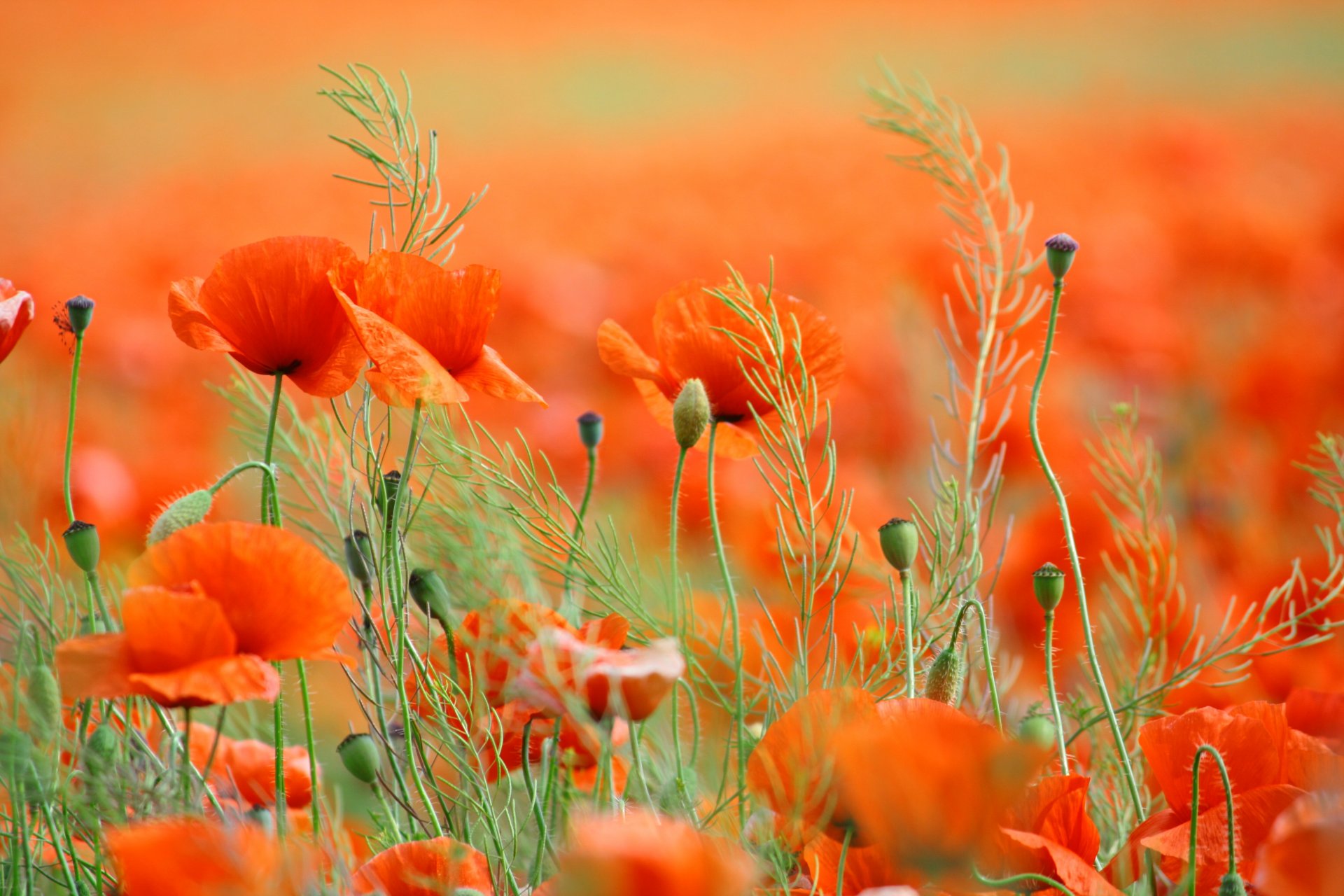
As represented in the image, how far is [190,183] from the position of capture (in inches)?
91.0

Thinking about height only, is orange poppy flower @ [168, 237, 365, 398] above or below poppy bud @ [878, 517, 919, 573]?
above

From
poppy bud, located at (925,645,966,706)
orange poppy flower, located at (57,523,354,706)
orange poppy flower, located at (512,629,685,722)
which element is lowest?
poppy bud, located at (925,645,966,706)

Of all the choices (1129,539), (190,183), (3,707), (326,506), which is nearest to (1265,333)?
(1129,539)

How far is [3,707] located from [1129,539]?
0.32 metres

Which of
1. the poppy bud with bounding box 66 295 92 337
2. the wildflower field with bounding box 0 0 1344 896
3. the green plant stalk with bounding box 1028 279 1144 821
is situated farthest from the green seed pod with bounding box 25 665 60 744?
the green plant stalk with bounding box 1028 279 1144 821

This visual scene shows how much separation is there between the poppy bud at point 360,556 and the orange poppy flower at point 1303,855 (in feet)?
0.65

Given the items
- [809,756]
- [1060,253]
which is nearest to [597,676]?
[809,756]

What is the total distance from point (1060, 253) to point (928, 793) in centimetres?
16

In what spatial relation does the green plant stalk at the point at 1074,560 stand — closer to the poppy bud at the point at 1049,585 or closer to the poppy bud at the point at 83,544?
the poppy bud at the point at 1049,585

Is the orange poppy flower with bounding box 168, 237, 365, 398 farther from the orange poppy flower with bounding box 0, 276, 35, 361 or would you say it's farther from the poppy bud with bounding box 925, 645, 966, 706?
the poppy bud with bounding box 925, 645, 966, 706

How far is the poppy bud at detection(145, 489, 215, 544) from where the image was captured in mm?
272

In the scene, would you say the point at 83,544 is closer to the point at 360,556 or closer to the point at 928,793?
the point at 360,556

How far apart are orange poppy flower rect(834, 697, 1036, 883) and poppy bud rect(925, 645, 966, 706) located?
0.07 m

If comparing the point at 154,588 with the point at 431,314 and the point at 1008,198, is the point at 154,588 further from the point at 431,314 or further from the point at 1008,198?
the point at 1008,198
